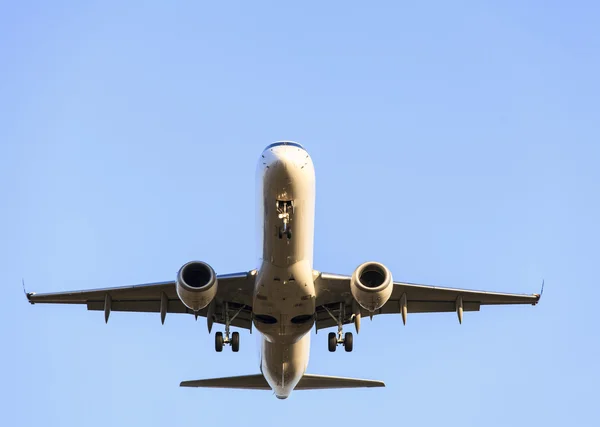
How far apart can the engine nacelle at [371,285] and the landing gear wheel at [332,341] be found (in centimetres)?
366

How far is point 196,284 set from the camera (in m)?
33.2

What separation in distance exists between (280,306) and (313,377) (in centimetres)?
684

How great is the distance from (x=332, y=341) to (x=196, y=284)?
610cm

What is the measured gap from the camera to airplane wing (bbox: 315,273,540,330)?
3509 cm

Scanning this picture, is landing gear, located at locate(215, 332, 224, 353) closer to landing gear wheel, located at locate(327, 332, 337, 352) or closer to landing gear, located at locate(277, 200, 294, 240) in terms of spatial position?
landing gear wheel, located at locate(327, 332, 337, 352)

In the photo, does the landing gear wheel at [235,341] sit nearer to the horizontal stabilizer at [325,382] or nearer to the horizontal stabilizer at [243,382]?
the horizontal stabilizer at [243,382]

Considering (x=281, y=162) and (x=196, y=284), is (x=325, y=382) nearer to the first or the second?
(x=196, y=284)

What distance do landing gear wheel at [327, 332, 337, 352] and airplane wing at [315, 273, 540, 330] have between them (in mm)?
635

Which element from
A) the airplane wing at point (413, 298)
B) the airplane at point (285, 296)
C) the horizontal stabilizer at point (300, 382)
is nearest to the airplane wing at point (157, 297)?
the airplane at point (285, 296)

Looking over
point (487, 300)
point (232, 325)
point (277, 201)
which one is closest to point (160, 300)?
point (232, 325)

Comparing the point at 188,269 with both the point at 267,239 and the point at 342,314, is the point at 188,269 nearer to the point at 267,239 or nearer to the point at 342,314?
the point at 267,239

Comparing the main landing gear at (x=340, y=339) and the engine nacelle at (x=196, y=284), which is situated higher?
the engine nacelle at (x=196, y=284)

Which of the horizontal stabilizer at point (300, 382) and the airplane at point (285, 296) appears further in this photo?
the horizontal stabilizer at point (300, 382)

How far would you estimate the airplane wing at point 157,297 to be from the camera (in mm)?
34938
